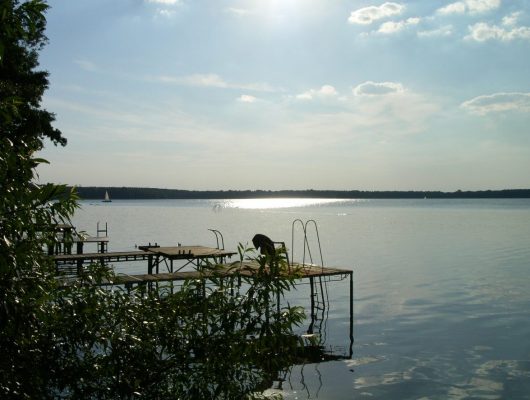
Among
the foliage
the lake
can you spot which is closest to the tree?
the foliage

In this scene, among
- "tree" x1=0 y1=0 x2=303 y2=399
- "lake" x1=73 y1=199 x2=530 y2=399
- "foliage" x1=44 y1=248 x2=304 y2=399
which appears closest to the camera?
"tree" x1=0 y1=0 x2=303 y2=399

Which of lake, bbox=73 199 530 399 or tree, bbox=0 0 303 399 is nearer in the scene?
tree, bbox=0 0 303 399

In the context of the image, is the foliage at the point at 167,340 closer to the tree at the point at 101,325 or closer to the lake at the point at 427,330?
the tree at the point at 101,325

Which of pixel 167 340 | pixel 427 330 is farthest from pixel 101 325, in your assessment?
pixel 427 330

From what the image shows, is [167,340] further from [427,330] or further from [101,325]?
[427,330]

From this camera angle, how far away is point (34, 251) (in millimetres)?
5379

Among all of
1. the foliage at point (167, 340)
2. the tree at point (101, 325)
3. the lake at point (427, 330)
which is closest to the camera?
the tree at point (101, 325)

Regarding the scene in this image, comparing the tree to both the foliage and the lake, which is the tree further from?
the lake

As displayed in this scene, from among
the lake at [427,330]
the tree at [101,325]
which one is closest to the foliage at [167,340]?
the tree at [101,325]

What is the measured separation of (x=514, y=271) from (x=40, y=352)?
43.3 metres

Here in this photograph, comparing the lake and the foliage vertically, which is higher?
the foliage

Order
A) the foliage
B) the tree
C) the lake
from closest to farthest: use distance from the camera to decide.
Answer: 1. the tree
2. the foliage
3. the lake

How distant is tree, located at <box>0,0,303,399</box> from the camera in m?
4.90

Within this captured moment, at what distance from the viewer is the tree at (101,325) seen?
4902 mm
